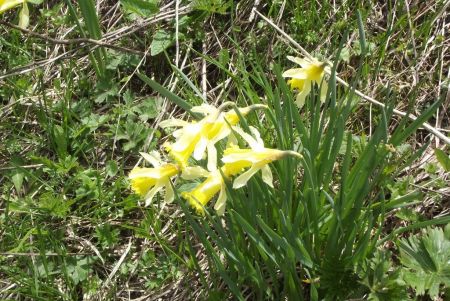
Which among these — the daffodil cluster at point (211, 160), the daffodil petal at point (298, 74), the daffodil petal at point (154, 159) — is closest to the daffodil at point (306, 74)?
the daffodil petal at point (298, 74)

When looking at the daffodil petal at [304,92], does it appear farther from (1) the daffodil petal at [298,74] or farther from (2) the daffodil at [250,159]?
(2) the daffodil at [250,159]

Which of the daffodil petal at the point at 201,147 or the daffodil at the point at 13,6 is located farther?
the daffodil at the point at 13,6

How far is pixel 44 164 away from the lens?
243 centimetres

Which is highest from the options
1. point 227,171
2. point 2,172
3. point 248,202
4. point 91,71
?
point 227,171

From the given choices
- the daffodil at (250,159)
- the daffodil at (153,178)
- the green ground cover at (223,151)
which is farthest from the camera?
the green ground cover at (223,151)

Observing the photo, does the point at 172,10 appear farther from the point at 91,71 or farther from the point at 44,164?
the point at 44,164

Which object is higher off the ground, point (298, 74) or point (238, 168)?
point (298, 74)

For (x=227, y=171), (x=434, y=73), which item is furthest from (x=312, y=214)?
(x=434, y=73)

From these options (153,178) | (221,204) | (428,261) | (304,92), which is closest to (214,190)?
(221,204)

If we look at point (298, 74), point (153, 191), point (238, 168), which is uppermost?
point (298, 74)

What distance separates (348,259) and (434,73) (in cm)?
116

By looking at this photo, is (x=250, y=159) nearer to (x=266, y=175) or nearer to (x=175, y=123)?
(x=266, y=175)

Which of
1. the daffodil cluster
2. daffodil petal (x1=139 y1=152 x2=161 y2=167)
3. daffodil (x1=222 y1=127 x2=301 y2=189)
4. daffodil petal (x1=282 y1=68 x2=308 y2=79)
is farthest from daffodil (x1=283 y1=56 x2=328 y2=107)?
daffodil petal (x1=139 y1=152 x2=161 y2=167)

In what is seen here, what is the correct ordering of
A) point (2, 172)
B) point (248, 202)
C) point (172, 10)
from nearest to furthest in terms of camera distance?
point (248, 202), point (2, 172), point (172, 10)
